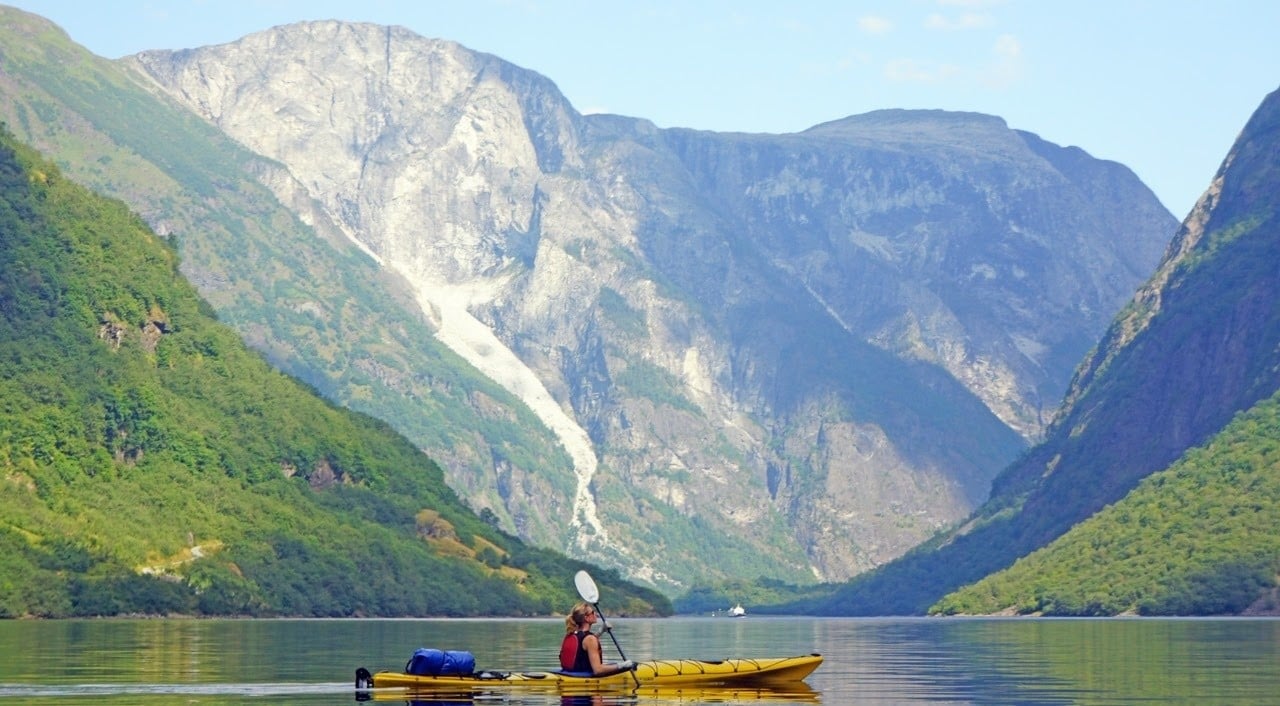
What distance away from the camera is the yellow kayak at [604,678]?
9288 centimetres

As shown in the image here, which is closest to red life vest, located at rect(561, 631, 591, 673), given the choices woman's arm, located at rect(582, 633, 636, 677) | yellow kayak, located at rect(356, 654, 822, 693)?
woman's arm, located at rect(582, 633, 636, 677)

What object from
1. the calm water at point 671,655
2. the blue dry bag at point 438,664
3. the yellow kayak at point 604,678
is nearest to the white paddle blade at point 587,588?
the yellow kayak at point 604,678

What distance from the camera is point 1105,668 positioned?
119812 millimetres

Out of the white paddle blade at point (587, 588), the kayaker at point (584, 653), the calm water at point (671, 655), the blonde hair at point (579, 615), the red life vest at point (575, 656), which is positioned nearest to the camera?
the blonde hair at point (579, 615)

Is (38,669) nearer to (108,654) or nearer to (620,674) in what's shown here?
(108,654)

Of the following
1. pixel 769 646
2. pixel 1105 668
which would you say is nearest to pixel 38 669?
pixel 1105 668

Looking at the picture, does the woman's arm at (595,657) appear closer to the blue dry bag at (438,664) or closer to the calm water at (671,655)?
the calm water at (671,655)

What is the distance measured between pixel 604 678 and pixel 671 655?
62769 mm

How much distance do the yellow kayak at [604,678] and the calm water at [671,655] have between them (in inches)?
26.6

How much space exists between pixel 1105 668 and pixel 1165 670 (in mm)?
4994

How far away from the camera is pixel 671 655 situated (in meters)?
155

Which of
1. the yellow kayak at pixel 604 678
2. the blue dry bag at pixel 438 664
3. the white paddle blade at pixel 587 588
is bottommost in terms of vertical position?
the yellow kayak at pixel 604 678

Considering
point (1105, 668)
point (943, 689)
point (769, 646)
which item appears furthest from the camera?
point (769, 646)

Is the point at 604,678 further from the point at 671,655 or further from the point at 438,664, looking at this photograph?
the point at 671,655
